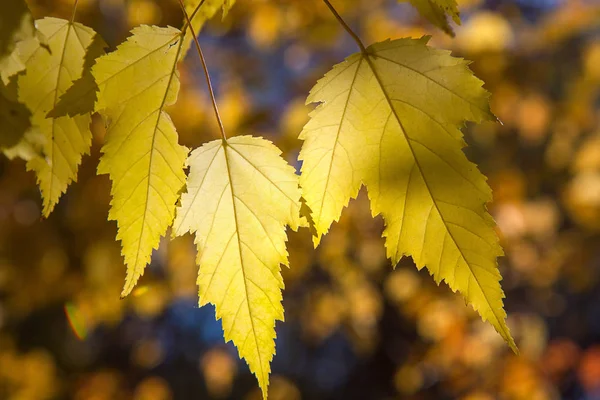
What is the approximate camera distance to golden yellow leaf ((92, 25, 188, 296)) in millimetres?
627

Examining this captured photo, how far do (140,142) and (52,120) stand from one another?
0.15 meters

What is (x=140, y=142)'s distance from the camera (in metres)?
0.65

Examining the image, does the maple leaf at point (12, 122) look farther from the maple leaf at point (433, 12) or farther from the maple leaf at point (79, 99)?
the maple leaf at point (433, 12)

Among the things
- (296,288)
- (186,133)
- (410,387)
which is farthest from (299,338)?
(186,133)

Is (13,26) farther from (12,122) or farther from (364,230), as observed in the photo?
(364,230)

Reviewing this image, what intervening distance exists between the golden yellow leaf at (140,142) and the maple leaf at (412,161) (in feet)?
0.57

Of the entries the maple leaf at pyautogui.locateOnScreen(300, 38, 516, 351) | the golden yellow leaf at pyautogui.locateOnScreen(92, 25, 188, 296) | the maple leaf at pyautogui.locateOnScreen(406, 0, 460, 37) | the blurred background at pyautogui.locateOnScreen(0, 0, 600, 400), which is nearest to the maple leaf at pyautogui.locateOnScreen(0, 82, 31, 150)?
the golden yellow leaf at pyautogui.locateOnScreen(92, 25, 188, 296)

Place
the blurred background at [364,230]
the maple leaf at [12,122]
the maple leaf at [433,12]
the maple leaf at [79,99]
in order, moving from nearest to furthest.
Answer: the maple leaf at [12,122], the maple leaf at [79,99], the maple leaf at [433,12], the blurred background at [364,230]

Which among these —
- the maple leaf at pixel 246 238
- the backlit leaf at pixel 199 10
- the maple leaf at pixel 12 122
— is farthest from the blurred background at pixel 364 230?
the maple leaf at pixel 12 122

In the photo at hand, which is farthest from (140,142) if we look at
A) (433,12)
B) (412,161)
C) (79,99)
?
(433,12)

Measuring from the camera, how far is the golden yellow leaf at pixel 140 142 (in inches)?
24.7

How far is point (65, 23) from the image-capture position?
754 mm

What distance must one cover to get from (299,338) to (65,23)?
23.4ft

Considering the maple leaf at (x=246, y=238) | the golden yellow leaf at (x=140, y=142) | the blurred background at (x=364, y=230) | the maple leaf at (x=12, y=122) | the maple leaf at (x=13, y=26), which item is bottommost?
the blurred background at (x=364, y=230)
